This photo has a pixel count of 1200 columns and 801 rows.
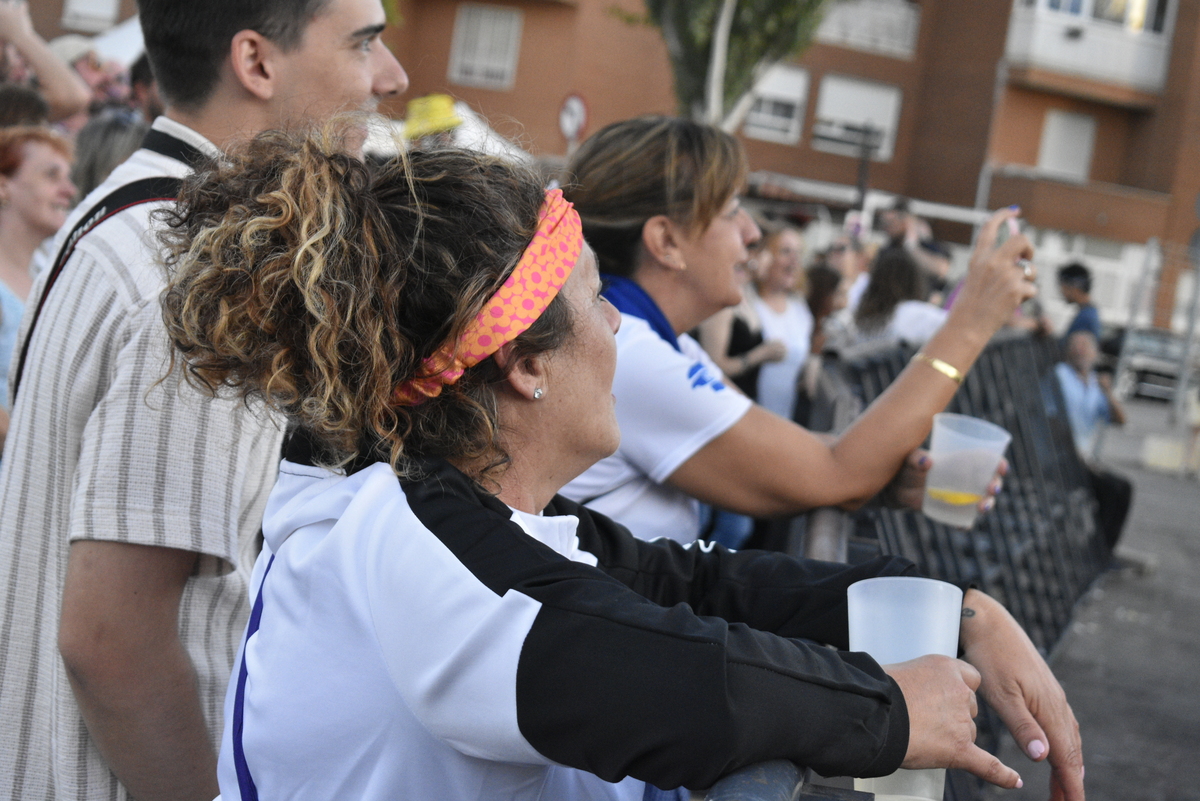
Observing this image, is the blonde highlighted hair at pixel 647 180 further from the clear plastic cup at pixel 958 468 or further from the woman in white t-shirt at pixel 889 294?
the woman in white t-shirt at pixel 889 294

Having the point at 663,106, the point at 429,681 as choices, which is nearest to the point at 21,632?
the point at 429,681

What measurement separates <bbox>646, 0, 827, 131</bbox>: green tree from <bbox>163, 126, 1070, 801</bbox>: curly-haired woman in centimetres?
1607

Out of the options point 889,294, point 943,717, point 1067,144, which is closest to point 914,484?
point 943,717

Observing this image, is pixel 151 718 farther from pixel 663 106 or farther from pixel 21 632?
pixel 663 106

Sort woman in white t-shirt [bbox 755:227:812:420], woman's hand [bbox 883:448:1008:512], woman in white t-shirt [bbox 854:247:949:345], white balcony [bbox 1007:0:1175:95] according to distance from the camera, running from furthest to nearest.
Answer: white balcony [bbox 1007:0:1175:95] → woman in white t-shirt [bbox 755:227:812:420] → woman in white t-shirt [bbox 854:247:949:345] → woman's hand [bbox 883:448:1008:512]

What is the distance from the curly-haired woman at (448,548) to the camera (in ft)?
3.72

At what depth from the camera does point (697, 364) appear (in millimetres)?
2363

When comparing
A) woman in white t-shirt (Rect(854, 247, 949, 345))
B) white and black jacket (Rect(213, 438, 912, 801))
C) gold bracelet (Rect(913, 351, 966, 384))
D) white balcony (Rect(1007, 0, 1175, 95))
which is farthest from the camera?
white balcony (Rect(1007, 0, 1175, 95))

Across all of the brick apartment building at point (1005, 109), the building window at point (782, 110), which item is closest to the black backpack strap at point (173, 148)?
the brick apartment building at point (1005, 109)

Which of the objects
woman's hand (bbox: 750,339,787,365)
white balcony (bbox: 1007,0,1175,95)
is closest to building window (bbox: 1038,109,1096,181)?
white balcony (bbox: 1007,0,1175,95)

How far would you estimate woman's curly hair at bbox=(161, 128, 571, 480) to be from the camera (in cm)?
129

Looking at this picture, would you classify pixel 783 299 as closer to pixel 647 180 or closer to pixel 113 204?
pixel 647 180

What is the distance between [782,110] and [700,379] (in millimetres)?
28266

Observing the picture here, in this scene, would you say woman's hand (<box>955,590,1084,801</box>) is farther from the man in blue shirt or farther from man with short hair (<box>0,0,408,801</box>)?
the man in blue shirt
